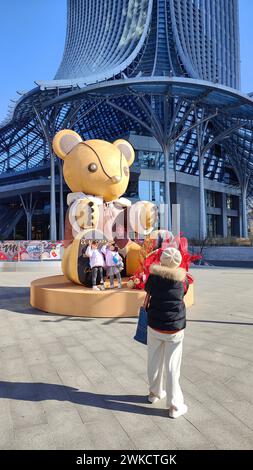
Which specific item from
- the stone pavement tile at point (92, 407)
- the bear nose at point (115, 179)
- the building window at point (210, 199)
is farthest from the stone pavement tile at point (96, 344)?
the building window at point (210, 199)

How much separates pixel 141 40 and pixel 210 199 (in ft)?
78.9

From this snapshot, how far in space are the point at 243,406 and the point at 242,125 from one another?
33.9 m

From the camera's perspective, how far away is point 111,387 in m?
3.50

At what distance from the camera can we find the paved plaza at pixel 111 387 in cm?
256

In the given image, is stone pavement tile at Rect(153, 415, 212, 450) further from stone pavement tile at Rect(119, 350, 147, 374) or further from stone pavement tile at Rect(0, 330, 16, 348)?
stone pavement tile at Rect(0, 330, 16, 348)

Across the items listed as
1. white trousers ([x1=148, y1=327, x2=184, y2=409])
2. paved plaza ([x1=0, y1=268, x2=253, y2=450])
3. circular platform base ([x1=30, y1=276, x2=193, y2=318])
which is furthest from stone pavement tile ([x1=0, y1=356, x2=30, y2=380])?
circular platform base ([x1=30, y1=276, x2=193, y2=318])

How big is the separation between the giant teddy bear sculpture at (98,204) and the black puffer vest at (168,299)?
4455 millimetres

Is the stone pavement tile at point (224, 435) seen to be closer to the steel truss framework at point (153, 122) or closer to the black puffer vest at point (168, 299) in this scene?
the black puffer vest at point (168, 299)

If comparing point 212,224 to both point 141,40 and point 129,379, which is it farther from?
point 129,379

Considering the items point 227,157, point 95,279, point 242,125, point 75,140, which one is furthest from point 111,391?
point 227,157

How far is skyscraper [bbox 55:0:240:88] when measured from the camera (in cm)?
4481

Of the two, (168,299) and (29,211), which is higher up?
(29,211)

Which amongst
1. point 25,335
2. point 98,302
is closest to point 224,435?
point 25,335

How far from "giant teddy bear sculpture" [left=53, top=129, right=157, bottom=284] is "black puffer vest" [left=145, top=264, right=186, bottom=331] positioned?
14.6 ft
